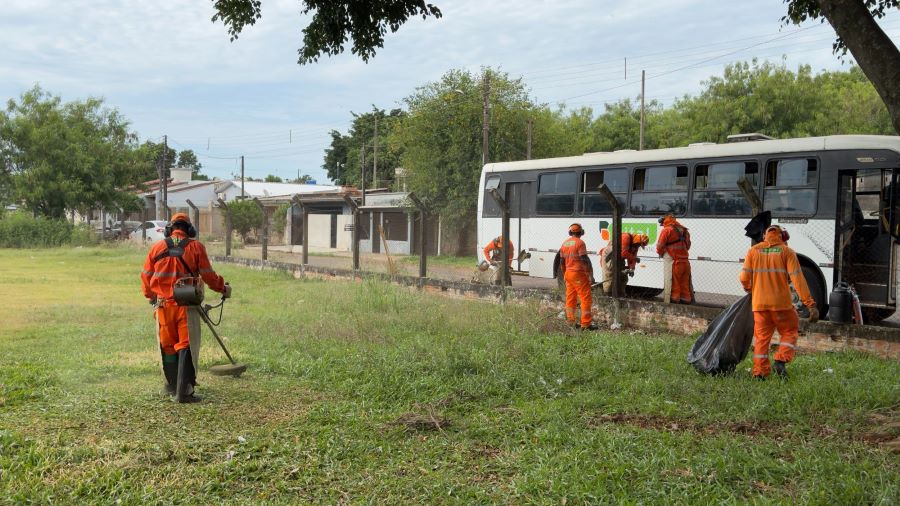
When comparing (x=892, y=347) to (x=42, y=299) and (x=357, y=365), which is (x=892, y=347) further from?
(x=42, y=299)

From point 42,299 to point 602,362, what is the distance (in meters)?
11.5

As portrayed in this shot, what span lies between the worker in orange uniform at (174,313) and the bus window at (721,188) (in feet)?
27.7

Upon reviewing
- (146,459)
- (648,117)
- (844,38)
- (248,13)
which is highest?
(648,117)

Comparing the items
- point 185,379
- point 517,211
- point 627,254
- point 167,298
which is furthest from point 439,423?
point 517,211

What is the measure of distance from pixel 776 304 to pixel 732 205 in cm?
508

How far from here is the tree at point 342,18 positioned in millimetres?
8297

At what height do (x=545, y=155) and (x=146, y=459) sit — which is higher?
(x=545, y=155)

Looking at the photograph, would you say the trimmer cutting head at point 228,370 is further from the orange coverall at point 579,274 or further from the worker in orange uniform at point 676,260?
the worker in orange uniform at point 676,260

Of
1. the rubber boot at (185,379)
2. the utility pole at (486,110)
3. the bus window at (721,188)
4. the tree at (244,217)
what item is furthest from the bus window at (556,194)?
the tree at (244,217)

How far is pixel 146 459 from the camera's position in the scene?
16.3ft

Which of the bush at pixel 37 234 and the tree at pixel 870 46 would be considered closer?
the tree at pixel 870 46

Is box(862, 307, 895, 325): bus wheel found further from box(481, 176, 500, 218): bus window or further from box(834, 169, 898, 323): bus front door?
box(481, 176, 500, 218): bus window

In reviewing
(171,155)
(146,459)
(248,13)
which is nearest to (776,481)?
(146,459)

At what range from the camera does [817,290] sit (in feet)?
35.0
